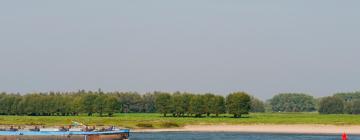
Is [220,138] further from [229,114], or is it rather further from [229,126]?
[229,114]

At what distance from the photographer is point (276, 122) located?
508 feet

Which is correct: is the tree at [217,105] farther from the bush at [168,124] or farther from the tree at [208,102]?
the bush at [168,124]

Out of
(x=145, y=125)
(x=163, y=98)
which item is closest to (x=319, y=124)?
(x=145, y=125)

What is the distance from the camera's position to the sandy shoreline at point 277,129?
135825mm

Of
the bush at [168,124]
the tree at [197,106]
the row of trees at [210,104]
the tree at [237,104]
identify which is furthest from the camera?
the tree at [237,104]

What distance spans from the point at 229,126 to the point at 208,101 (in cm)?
4344

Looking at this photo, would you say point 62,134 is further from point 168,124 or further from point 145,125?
point 168,124

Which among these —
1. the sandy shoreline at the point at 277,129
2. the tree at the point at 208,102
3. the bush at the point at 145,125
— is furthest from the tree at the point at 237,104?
the bush at the point at 145,125

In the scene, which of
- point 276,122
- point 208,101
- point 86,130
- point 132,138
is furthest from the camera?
point 208,101

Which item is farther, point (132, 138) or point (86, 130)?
point (132, 138)

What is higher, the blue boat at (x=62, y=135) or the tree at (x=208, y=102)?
the tree at (x=208, y=102)

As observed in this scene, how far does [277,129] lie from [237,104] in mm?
50451

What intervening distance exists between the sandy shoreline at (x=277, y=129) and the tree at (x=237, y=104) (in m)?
42.7

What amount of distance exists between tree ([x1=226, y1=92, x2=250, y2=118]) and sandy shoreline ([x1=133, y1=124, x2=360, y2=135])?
42.7 m
